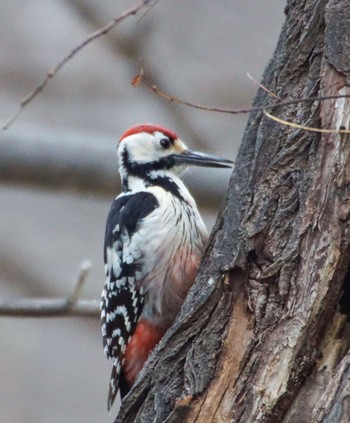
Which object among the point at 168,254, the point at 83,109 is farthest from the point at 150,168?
the point at 83,109

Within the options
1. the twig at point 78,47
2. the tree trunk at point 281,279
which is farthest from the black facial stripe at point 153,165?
the twig at point 78,47

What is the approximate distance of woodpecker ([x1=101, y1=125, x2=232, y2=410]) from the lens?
4.18m

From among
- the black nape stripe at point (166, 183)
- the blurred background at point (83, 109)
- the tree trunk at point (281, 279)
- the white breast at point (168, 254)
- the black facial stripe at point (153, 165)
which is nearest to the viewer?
the tree trunk at point (281, 279)

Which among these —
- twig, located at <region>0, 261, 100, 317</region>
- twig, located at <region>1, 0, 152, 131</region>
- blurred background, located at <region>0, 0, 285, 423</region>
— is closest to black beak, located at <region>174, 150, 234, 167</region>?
twig, located at <region>0, 261, 100, 317</region>

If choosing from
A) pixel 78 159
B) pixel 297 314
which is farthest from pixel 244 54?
pixel 297 314

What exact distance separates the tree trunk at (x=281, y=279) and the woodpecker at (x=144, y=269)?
2.50 feet

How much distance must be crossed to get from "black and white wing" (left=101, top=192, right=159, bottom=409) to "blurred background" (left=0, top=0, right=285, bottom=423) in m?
1.23

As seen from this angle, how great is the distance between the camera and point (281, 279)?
3.17m

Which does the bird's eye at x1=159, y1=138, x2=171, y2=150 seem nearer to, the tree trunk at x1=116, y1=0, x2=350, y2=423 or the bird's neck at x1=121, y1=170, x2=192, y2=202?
the bird's neck at x1=121, y1=170, x2=192, y2=202

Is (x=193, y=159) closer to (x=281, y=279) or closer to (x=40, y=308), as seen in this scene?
(x=40, y=308)

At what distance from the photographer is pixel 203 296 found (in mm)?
3305

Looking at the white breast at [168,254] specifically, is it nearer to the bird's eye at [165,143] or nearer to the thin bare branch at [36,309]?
the bird's eye at [165,143]

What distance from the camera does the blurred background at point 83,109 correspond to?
256 inches

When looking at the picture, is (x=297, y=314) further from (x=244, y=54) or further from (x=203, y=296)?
(x=244, y=54)
